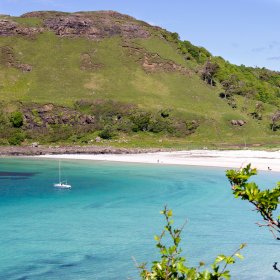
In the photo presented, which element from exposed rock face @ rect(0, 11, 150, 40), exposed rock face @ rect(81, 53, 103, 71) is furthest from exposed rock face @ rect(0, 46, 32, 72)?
exposed rock face @ rect(81, 53, 103, 71)

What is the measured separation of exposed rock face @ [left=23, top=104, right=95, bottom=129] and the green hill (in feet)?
0.88

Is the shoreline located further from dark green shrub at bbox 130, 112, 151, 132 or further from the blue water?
dark green shrub at bbox 130, 112, 151, 132

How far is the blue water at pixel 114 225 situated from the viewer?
78.8 ft

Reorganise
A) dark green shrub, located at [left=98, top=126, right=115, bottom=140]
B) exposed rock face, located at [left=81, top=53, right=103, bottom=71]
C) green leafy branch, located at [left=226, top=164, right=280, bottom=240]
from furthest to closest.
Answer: exposed rock face, located at [left=81, top=53, right=103, bottom=71] → dark green shrub, located at [left=98, top=126, right=115, bottom=140] → green leafy branch, located at [left=226, top=164, right=280, bottom=240]

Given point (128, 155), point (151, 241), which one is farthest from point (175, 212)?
point (128, 155)

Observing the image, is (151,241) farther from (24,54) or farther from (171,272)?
(24,54)

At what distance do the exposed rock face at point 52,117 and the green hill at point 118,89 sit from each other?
0.88ft

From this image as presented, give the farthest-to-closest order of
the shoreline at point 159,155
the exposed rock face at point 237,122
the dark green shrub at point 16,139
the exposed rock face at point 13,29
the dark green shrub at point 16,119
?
the exposed rock face at point 13,29 → the exposed rock face at point 237,122 → the dark green shrub at point 16,119 → the dark green shrub at point 16,139 → the shoreline at point 159,155

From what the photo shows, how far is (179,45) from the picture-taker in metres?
179

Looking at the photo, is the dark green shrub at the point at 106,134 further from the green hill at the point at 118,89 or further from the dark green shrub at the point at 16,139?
the dark green shrub at the point at 16,139

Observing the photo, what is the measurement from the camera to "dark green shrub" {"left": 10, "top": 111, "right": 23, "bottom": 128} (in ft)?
380

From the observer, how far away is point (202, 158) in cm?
8506

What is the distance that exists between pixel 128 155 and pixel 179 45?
9479 cm

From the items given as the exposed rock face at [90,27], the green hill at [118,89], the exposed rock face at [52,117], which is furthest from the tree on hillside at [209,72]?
the exposed rock face at [52,117]
